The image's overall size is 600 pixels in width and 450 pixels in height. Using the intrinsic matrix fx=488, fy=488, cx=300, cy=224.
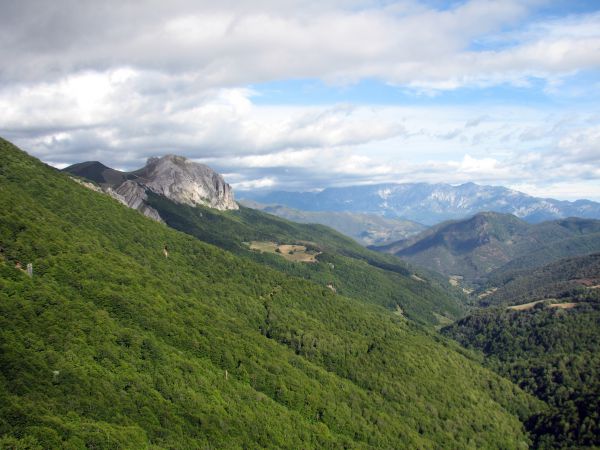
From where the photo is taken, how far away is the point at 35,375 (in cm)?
13650

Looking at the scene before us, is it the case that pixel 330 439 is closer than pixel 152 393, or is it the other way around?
pixel 152 393

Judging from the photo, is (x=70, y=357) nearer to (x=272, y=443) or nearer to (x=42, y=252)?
(x=42, y=252)

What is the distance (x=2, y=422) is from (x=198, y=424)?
201ft

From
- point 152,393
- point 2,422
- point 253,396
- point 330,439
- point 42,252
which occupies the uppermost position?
point 42,252

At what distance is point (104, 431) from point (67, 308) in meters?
54.5

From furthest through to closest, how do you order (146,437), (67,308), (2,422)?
1. (67,308)
2. (146,437)
3. (2,422)

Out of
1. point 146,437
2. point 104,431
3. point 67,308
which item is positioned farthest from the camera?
point 67,308

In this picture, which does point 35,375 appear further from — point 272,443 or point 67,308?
point 272,443

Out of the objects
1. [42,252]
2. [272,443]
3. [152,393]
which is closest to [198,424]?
[152,393]

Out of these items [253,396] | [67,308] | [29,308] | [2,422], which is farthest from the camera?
[253,396]

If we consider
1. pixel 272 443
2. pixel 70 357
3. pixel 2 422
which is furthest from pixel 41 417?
pixel 272 443

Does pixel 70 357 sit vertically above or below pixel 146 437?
above

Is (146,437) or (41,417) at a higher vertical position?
(41,417)

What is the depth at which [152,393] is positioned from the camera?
160625mm
